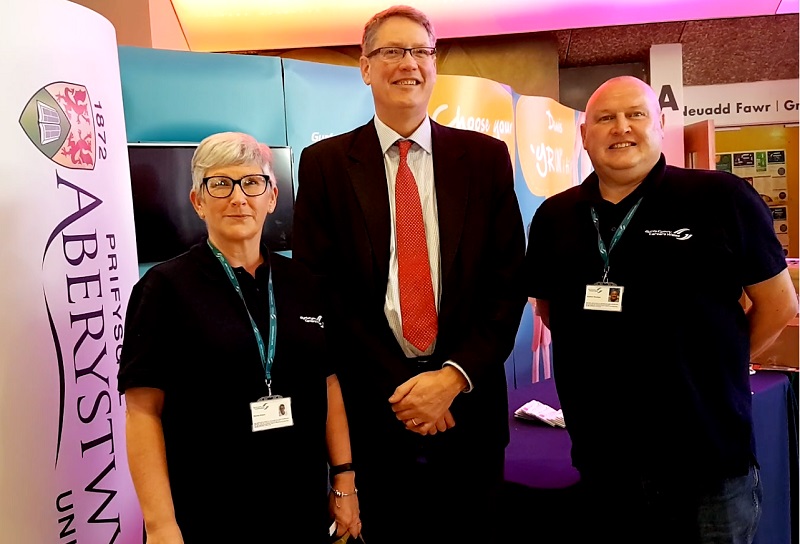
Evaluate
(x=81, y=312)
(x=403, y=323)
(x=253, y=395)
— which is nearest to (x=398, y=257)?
(x=403, y=323)

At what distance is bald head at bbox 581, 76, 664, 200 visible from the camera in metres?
1.77

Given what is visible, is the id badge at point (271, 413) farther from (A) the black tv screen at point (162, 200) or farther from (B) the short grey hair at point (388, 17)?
(A) the black tv screen at point (162, 200)

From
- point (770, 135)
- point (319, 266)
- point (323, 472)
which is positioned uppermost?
point (770, 135)

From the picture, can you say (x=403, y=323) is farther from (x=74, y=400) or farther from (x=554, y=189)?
(x=554, y=189)

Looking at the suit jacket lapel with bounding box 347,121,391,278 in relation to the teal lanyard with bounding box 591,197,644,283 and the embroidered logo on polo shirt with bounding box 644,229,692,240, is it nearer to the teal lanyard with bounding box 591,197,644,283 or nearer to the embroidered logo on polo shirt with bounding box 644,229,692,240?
the teal lanyard with bounding box 591,197,644,283

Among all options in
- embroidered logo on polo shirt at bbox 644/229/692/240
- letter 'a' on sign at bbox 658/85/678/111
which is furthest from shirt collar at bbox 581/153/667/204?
letter 'a' on sign at bbox 658/85/678/111

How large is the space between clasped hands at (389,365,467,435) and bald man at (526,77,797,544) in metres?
0.44

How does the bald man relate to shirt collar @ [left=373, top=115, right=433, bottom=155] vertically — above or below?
below

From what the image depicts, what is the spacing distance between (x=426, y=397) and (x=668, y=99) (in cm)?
610

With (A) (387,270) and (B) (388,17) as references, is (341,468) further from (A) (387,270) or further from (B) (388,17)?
(B) (388,17)

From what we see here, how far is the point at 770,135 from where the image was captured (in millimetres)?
7676

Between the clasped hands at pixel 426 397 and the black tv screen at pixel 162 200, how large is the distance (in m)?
1.92

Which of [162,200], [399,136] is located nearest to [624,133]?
[399,136]

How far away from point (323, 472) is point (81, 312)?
88 centimetres
